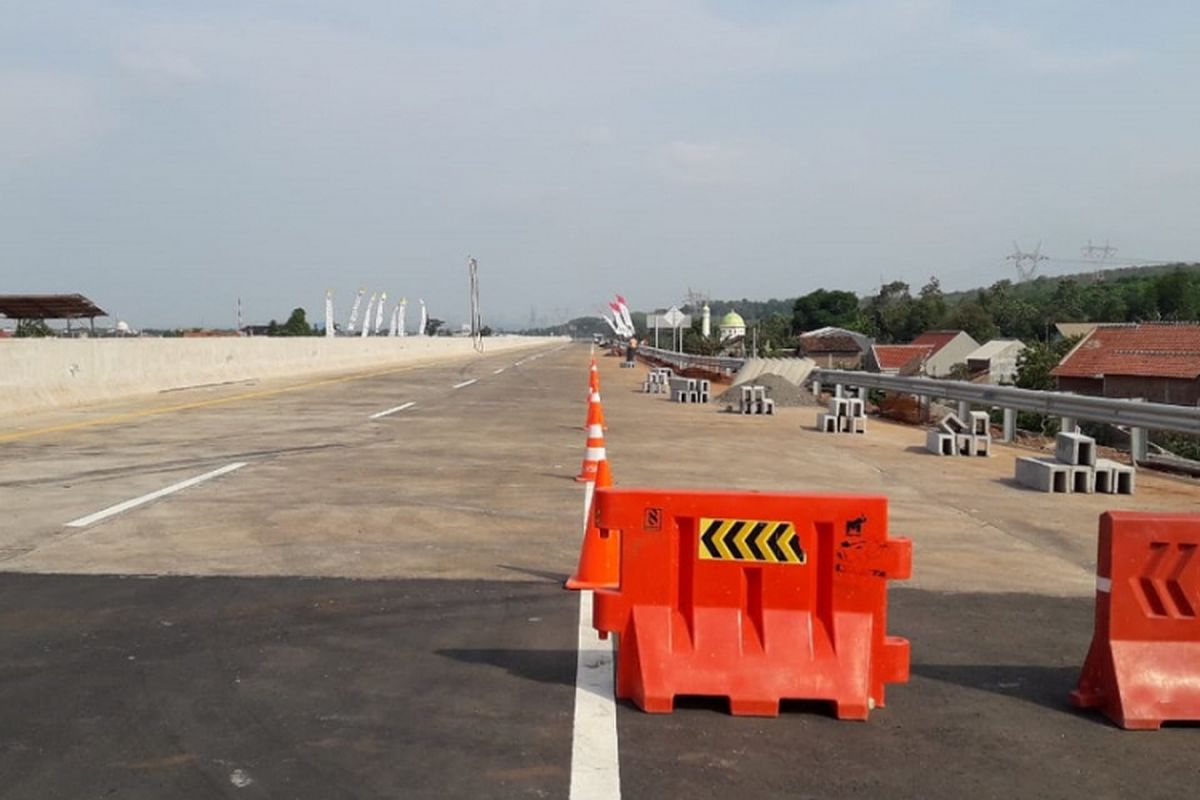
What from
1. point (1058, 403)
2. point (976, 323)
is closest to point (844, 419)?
point (1058, 403)

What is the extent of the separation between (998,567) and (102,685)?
6.21m

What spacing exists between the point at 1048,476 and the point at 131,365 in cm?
2256

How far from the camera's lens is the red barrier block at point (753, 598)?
204 inches

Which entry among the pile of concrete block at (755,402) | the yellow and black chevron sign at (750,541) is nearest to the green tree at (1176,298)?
the pile of concrete block at (755,402)

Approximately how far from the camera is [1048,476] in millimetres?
12695

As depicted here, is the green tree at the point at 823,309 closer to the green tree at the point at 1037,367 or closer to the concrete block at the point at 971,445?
the green tree at the point at 1037,367

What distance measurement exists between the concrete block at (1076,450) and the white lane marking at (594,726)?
809 centimetres

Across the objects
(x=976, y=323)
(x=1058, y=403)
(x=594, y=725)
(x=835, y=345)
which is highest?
(x=976, y=323)

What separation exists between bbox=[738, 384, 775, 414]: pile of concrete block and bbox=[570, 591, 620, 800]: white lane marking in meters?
18.4

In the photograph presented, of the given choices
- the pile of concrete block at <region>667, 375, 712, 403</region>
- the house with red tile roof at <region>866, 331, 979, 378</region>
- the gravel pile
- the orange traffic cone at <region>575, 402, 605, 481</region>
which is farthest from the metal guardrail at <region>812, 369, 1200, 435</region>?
the house with red tile roof at <region>866, 331, 979, 378</region>

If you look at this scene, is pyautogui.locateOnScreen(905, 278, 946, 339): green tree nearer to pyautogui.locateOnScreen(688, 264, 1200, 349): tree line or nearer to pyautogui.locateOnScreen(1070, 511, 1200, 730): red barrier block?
pyautogui.locateOnScreen(688, 264, 1200, 349): tree line

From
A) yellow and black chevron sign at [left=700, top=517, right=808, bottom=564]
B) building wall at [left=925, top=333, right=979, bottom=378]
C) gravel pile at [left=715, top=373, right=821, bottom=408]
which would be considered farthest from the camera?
building wall at [left=925, top=333, right=979, bottom=378]

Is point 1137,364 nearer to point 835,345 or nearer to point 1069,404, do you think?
point 1069,404

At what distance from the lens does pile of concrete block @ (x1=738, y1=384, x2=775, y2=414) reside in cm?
2458
